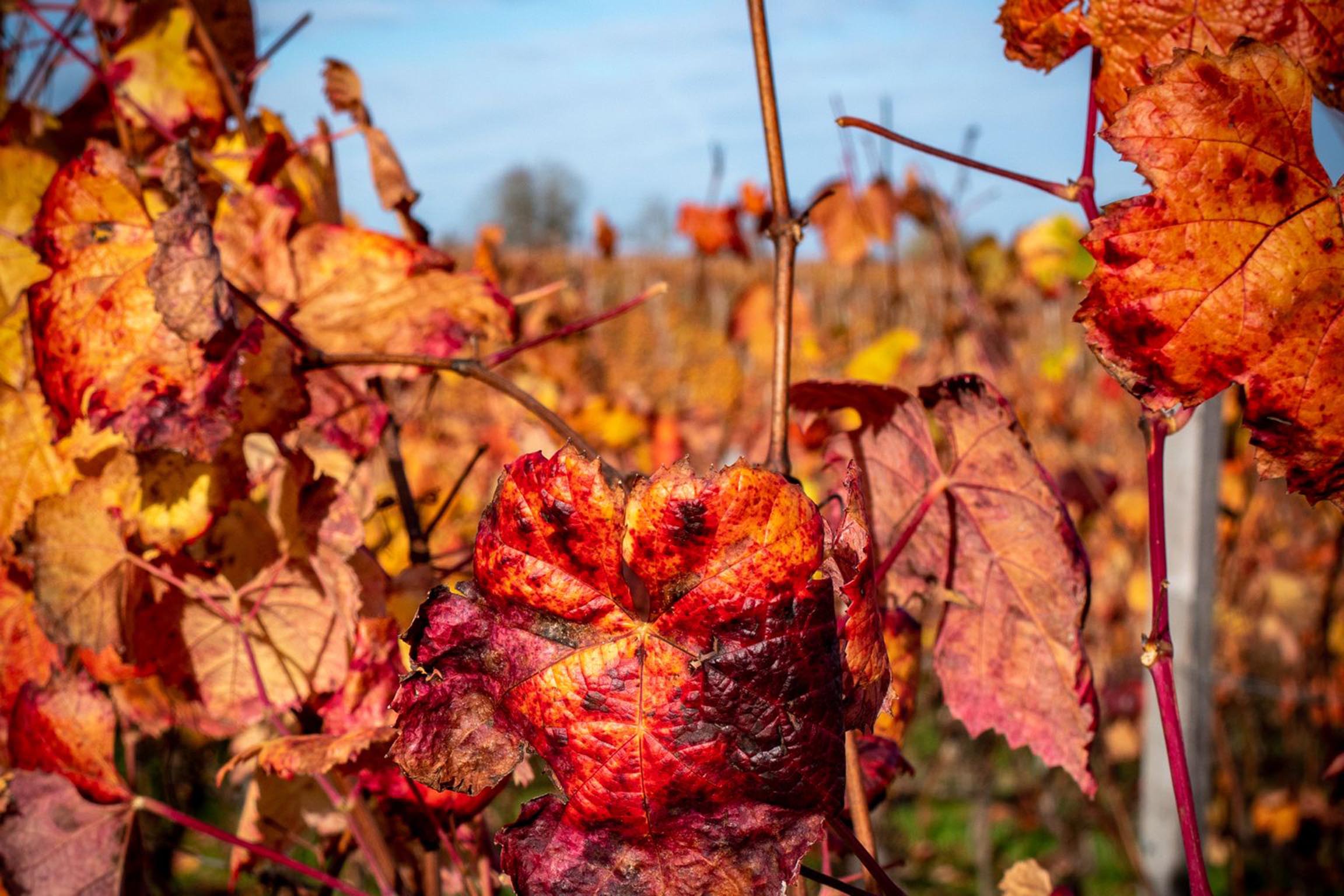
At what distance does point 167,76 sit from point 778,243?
2.52ft

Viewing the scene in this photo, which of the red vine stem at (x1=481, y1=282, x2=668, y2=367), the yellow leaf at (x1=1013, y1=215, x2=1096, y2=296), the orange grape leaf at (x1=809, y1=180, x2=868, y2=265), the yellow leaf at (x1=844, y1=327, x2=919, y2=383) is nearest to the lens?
the red vine stem at (x1=481, y1=282, x2=668, y2=367)

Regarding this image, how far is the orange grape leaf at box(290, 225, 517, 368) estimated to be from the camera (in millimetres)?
855

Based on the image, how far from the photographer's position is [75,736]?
81cm

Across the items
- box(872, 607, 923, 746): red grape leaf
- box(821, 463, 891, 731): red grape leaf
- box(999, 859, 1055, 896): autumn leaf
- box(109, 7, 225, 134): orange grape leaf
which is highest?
box(109, 7, 225, 134): orange grape leaf

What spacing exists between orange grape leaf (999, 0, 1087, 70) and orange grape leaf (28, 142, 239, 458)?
1.81ft

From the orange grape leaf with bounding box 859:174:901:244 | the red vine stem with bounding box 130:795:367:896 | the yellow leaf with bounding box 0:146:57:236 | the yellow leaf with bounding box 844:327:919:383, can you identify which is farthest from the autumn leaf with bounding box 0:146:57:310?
the orange grape leaf with bounding box 859:174:901:244

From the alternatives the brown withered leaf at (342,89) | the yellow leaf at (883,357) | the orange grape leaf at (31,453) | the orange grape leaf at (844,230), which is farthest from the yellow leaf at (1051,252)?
the orange grape leaf at (31,453)

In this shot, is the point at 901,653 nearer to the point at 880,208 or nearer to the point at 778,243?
the point at 778,243

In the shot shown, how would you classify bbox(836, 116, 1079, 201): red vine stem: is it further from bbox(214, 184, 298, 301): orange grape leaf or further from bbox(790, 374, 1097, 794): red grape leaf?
bbox(214, 184, 298, 301): orange grape leaf

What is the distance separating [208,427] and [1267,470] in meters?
0.64

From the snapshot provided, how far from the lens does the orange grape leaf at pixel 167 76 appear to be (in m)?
1.08

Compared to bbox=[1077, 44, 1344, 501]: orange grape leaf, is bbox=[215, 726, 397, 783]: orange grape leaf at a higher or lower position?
lower

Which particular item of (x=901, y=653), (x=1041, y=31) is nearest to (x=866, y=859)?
(x=901, y=653)

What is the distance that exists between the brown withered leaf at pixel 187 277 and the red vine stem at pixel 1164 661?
55cm
